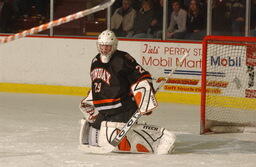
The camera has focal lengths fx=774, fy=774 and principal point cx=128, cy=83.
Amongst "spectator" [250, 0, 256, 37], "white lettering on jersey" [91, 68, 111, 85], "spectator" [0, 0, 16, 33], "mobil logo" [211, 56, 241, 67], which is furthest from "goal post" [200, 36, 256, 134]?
"spectator" [0, 0, 16, 33]

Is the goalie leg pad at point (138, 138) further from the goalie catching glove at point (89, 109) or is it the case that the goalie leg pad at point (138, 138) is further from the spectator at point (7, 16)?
the spectator at point (7, 16)

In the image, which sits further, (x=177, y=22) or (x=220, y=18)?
(x=177, y=22)

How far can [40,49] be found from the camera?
10.3 meters

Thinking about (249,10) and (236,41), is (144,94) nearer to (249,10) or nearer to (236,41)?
(236,41)

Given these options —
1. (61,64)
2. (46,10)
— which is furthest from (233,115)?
(46,10)

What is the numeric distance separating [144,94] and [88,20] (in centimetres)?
472

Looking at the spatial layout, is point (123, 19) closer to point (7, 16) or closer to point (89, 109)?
point (7, 16)

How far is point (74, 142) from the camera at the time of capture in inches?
260

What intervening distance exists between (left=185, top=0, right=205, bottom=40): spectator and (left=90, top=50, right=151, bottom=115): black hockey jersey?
379 centimetres

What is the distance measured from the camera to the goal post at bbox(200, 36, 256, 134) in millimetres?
7480

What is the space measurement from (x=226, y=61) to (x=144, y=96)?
8.58ft

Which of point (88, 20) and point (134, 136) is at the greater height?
point (88, 20)

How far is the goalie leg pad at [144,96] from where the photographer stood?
5887 millimetres

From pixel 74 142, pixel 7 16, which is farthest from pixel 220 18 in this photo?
pixel 74 142
